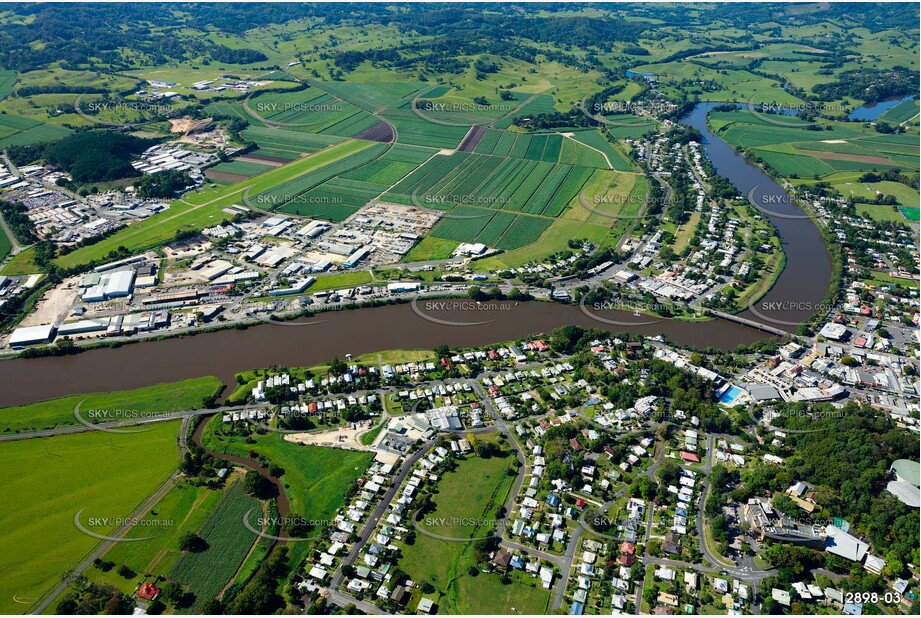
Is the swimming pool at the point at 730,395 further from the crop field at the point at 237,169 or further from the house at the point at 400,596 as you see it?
the crop field at the point at 237,169

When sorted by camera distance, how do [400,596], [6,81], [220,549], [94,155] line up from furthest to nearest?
1. [6,81]
2. [94,155]
3. [220,549]
4. [400,596]

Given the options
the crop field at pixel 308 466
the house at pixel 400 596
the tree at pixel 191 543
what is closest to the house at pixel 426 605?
A: the house at pixel 400 596

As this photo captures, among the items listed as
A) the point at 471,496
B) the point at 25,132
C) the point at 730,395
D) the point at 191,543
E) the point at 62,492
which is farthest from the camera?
the point at 25,132

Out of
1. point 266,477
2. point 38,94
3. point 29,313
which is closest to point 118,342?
point 29,313

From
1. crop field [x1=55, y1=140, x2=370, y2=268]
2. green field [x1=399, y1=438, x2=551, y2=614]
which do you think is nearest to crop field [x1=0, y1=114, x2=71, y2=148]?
crop field [x1=55, y1=140, x2=370, y2=268]

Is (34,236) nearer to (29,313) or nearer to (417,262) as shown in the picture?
(29,313)

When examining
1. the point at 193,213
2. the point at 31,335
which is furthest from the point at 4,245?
the point at 31,335

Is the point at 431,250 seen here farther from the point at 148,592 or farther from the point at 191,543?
the point at 148,592
